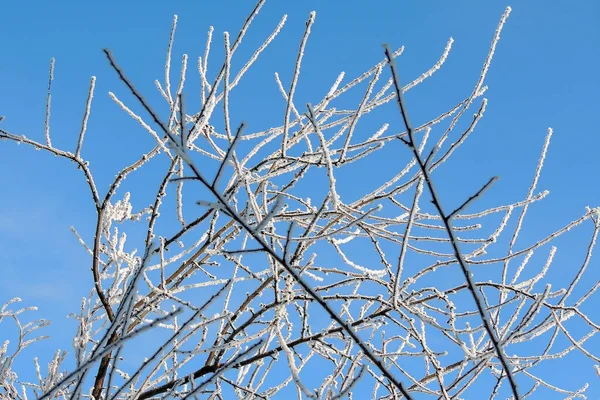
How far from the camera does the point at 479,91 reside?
2520 millimetres

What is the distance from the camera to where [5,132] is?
2.74 metres

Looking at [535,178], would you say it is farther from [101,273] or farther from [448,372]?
[101,273]

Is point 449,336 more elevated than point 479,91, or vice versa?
point 479,91

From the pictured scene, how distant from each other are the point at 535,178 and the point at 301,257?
3.70 feet

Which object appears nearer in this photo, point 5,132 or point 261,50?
point 261,50

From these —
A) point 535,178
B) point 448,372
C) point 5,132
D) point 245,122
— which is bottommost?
point 245,122

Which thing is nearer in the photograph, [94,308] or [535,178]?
[535,178]

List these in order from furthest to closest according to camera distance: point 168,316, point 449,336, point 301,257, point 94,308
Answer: point 94,308
point 301,257
point 449,336
point 168,316

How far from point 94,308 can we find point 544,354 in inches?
87.0

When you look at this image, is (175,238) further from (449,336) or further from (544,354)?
(544,354)

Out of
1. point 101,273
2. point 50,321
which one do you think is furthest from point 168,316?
point 50,321

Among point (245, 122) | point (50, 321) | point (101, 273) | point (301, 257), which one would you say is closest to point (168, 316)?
point (245, 122)

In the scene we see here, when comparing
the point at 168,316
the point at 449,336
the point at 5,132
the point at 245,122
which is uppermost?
the point at 5,132

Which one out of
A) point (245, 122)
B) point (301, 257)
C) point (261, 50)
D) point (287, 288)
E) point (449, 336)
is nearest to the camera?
point (245, 122)
